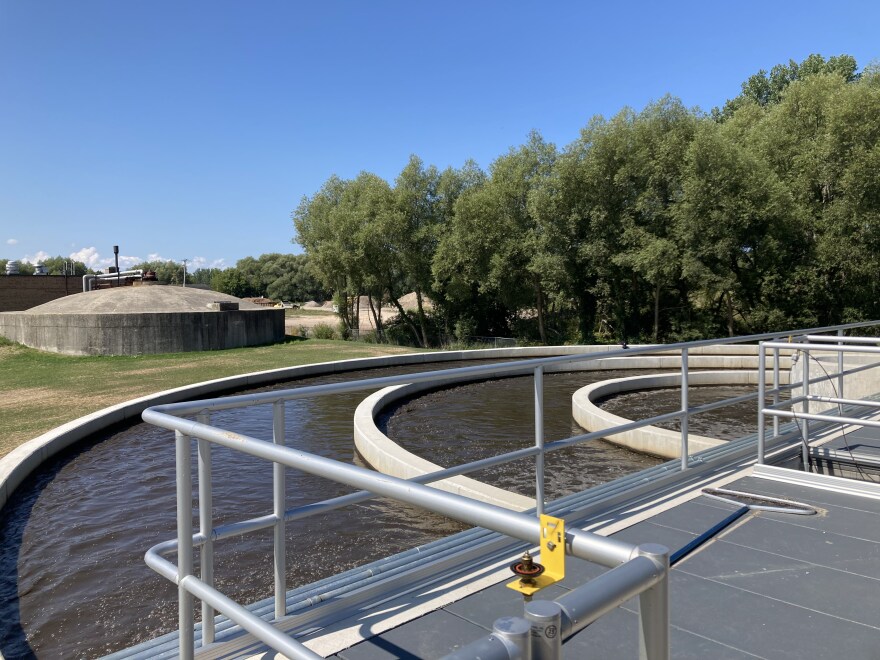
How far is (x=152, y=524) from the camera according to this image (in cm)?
677

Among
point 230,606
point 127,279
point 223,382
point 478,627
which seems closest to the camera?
point 230,606

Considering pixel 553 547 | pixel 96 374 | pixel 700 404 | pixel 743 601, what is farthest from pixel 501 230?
pixel 553 547

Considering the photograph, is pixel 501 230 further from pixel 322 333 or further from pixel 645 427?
pixel 645 427

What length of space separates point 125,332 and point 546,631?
2463 centimetres

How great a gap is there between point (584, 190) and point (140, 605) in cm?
2550

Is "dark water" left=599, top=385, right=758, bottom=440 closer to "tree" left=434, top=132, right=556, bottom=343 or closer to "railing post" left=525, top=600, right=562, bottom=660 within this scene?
"railing post" left=525, top=600, right=562, bottom=660

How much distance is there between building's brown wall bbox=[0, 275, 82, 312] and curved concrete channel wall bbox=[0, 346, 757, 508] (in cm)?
3918

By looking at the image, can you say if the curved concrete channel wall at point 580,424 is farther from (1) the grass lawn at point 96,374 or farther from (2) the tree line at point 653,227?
(2) the tree line at point 653,227

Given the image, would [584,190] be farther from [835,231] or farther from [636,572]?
[636,572]

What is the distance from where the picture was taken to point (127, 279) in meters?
40.9

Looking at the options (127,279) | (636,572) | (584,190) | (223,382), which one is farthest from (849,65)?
(636,572)

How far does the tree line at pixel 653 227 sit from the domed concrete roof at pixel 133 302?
25.7ft

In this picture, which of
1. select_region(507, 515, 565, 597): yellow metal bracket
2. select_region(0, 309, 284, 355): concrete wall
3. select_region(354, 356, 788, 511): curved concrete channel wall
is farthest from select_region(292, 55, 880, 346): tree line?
select_region(507, 515, 565, 597): yellow metal bracket

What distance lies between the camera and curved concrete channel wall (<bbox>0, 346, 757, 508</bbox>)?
320 inches
